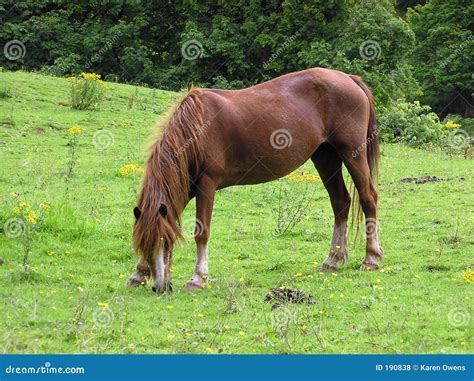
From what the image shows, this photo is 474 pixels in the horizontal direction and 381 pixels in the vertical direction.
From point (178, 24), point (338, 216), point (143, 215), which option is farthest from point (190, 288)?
point (178, 24)

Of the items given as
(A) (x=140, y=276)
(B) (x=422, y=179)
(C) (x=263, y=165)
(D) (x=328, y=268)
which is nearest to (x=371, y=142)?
(C) (x=263, y=165)

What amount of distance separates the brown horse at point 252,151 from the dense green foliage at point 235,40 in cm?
1953

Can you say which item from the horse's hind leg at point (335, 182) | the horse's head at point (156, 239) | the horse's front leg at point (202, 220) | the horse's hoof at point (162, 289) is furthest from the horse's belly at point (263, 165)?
the horse's hoof at point (162, 289)

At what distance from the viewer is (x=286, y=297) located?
730cm

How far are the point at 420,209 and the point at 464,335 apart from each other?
21.3 feet

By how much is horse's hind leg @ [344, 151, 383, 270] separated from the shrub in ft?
41.0

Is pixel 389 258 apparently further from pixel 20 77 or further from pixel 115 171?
pixel 20 77

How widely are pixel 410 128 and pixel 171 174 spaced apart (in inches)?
669

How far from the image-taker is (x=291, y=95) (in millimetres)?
8906

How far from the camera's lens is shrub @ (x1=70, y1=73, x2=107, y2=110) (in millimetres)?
20281

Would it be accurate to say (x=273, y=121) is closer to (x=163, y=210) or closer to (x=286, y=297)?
(x=163, y=210)

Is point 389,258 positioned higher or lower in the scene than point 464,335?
lower

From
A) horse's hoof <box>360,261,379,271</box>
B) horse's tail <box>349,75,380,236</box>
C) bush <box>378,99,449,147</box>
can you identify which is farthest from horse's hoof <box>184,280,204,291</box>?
bush <box>378,99,449,147</box>
